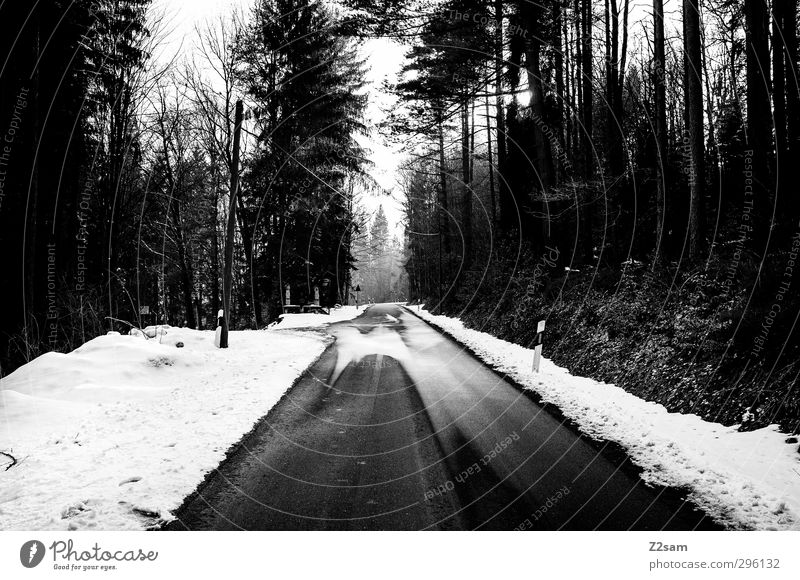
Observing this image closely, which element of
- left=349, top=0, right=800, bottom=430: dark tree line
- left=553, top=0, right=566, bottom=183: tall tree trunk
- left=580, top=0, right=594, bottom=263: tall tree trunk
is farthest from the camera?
left=580, top=0, right=594, bottom=263: tall tree trunk

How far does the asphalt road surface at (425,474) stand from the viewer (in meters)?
3.16

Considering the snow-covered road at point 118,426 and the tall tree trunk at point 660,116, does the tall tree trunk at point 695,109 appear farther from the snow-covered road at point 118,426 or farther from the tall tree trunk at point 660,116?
the snow-covered road at point 118,426

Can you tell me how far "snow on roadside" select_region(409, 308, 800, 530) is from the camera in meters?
3.25

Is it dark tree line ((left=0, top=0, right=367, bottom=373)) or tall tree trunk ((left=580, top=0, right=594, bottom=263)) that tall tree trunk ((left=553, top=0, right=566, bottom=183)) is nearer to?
tall tree trunk ((left=580, top=0, right=594, bottom=263))

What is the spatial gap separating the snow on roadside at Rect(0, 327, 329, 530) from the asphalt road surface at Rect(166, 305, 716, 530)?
0.40 meters

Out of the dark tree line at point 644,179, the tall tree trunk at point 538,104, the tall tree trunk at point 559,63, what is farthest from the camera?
the tall tree trunk at point 559,63

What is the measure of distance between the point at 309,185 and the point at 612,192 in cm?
1229

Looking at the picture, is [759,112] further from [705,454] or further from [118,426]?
[118,426]

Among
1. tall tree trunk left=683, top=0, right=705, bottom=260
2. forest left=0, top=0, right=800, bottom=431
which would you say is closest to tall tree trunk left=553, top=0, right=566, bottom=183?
forest left=0, top=0, right=800, bottom=431

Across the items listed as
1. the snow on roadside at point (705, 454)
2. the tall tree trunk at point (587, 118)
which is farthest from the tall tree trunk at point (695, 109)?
the tall tree trunk at point (587, 118)

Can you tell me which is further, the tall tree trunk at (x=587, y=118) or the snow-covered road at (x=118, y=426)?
the tall tree trunk at (x=587, y=118)

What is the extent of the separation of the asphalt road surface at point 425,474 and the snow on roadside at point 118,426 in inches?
15.6
